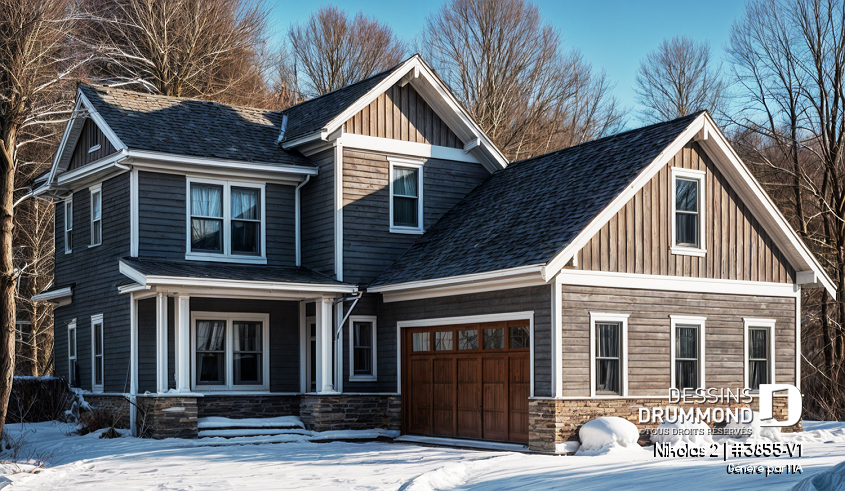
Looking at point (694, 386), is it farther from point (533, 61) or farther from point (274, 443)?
point (533, 61)

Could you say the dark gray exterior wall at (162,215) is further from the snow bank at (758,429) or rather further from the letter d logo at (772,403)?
the letter d logo at (772,403)

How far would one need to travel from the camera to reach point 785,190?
3127 cm

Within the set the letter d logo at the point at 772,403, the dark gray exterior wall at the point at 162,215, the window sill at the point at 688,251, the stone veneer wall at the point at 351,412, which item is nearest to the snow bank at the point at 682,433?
the letter d logo at the point at 772,403

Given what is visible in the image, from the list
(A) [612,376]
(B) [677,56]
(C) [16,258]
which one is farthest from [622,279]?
(B) [677,56]

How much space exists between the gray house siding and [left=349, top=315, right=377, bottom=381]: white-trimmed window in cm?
131

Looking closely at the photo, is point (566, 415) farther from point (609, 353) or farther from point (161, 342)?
point (161, 342)

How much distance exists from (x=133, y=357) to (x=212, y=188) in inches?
160

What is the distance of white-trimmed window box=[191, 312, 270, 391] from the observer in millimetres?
20984

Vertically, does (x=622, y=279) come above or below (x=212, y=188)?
below

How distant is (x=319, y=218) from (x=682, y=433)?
923 cm

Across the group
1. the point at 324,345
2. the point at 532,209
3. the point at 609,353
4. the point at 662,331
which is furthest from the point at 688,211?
the point at 324,345

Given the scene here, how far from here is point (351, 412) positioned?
20.8 m

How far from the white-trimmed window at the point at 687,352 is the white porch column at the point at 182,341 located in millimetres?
9674

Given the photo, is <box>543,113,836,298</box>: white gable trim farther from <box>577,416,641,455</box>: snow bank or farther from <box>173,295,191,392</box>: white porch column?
<box>173,295,191,392</box>: white porch column
